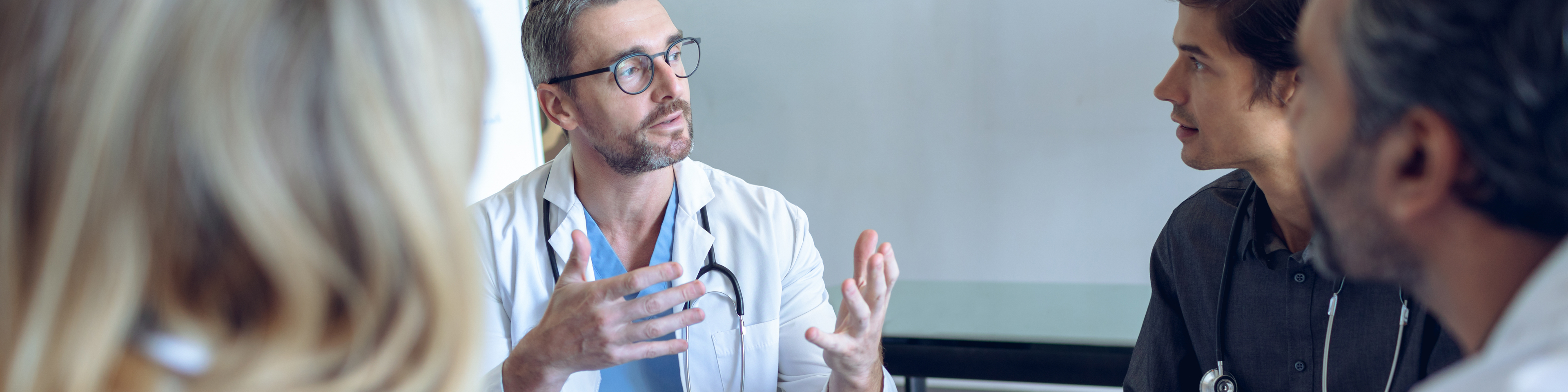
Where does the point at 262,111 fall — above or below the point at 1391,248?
above

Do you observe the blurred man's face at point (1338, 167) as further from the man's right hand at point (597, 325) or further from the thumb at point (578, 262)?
the thumb at point (578, 262)

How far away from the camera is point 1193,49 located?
4.39 feet

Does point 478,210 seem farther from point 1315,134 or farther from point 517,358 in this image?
point 1315,134

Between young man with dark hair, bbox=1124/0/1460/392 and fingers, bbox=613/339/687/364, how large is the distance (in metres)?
0.77

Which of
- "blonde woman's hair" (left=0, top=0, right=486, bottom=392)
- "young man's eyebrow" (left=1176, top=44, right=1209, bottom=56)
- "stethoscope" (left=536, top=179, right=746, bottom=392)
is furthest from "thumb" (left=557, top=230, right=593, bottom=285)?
"young man's eyebrow" (left=1176, top=44, right=1209, bottom=56)

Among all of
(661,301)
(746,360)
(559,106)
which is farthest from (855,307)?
(559,106)

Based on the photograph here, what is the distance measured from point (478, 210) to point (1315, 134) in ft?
4.60

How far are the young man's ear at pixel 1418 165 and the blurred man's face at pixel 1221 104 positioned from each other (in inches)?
25.8

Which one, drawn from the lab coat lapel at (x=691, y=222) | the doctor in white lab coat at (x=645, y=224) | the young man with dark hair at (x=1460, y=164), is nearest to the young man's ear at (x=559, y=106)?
the doctor in white lab coat at (x=645, y=224)

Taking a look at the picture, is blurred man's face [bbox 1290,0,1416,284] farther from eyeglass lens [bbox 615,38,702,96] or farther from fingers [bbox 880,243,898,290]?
eyeglass lens [bbox 615,38,702,96]

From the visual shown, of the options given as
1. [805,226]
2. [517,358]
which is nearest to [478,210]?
[517,358]

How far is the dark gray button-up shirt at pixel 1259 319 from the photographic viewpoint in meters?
1.21

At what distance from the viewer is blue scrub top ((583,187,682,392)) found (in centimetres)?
154

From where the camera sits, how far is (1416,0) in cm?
60
